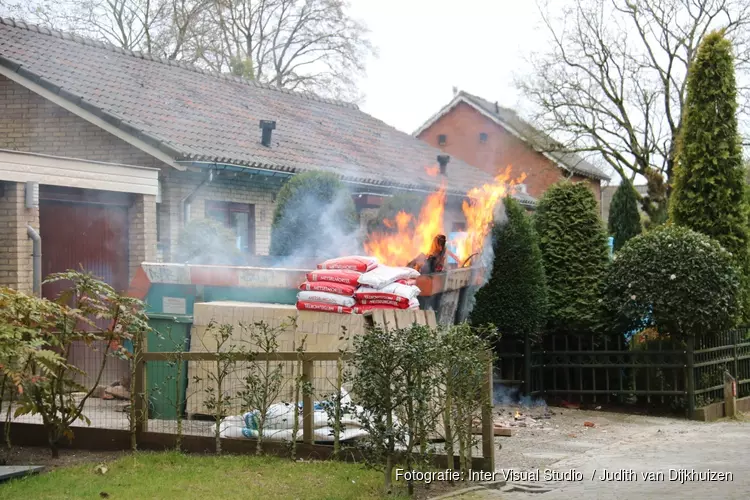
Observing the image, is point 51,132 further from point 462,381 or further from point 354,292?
point 462,381

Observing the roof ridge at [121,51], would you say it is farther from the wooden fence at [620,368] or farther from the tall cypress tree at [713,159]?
the tall cypress tree at [713,159]

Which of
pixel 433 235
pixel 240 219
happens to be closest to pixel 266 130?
pixel 240 219

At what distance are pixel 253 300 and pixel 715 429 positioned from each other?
19.8 ft

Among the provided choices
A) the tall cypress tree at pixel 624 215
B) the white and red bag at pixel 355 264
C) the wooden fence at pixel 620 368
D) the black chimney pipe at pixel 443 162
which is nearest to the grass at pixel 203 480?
the white and red bag at pixel 355 264

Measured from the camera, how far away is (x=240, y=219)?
1897 cm

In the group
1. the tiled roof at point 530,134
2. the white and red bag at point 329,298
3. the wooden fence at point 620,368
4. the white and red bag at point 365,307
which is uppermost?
the tiled roof at point 530,134

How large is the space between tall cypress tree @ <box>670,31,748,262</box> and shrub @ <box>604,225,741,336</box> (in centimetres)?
153

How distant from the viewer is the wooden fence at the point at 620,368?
42.5 feet

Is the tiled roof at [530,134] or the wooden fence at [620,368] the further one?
the tiled roof at [530,134]

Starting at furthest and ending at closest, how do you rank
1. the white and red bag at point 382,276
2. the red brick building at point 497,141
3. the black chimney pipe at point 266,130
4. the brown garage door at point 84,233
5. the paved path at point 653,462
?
the red brick building at point 497,141 < the black chimney pipe at point 266,130 < the brown garage door at point 84,233 < the white and red bag at point 382,276 < the paved path at point 653,462

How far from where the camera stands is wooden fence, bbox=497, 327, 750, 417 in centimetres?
1297

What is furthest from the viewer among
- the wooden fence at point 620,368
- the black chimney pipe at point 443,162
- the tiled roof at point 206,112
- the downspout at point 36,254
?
the black chimney pipe at point 443,162

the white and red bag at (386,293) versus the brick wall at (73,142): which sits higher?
the brick wall at (73,142)

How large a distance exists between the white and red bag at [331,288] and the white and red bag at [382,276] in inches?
6.5
